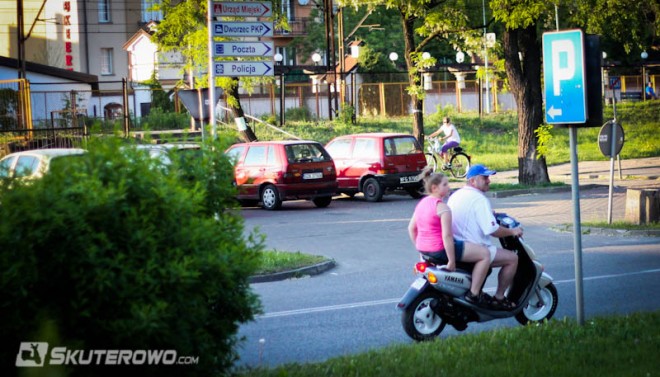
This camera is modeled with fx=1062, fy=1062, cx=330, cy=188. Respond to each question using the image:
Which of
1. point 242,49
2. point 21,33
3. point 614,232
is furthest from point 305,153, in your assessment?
point 21,33

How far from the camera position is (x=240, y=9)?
18.3 metres

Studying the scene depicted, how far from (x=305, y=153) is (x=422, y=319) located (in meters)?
17.2

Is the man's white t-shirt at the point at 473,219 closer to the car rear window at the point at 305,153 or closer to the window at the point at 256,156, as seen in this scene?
the car rear window at the point at 305,153

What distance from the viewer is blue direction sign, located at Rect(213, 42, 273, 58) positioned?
59.5 feet

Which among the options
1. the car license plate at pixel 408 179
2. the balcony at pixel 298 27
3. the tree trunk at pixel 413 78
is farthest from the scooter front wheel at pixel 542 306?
the balcony at pixel 298 27

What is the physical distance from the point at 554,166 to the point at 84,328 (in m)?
34.3

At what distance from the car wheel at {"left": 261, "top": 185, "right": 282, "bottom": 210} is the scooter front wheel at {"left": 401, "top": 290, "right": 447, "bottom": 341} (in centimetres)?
1660

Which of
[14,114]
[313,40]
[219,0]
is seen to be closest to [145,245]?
[219,0]

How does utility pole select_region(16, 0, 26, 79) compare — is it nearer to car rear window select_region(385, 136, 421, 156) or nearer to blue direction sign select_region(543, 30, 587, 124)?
car rear window select_region(385, 136, 421, 156)

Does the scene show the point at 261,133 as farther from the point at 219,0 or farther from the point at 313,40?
the point at 313,40

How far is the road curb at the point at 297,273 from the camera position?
14602mm

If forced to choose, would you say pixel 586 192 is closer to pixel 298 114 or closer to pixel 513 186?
pixel 513 186

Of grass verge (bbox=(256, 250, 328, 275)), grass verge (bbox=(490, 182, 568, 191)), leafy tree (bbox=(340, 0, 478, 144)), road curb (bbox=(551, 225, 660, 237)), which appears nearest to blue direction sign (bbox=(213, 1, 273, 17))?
grass verge (bbox=(256, 250, 328, 275))

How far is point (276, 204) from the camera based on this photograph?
26328 mm
